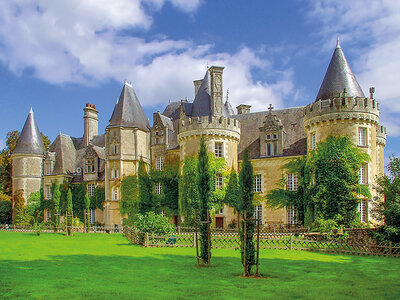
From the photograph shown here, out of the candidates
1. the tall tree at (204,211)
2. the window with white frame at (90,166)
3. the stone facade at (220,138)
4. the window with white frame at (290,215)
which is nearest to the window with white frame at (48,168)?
the stone facade at (220,138)

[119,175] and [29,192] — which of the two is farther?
[29,192]

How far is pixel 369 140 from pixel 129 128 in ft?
82.5

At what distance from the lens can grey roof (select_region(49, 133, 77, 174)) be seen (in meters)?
53.8

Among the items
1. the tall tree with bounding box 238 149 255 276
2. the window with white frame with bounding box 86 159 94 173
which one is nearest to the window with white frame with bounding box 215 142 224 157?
the window with white frame with bounding box 86 159 94 173

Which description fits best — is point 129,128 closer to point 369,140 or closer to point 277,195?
point 277,195

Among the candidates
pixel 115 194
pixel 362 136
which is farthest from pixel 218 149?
pixel 115 194

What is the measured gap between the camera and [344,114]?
105ft

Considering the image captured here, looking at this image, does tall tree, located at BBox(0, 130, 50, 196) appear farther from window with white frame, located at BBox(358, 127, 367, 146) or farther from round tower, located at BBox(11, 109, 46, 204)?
window with white frame, located at BBox(358, 127, 367, 146)

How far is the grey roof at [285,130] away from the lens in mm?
38625

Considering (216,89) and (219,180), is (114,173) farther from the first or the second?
(216,89)

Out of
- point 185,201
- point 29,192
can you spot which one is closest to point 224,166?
point 185,201

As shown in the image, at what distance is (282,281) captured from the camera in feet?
46.9

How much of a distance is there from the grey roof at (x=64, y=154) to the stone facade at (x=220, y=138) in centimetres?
15

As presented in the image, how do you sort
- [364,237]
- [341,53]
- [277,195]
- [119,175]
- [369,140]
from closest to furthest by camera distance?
[364,237] → [369,140] → [341,53] → [277,195] → [119,175]
